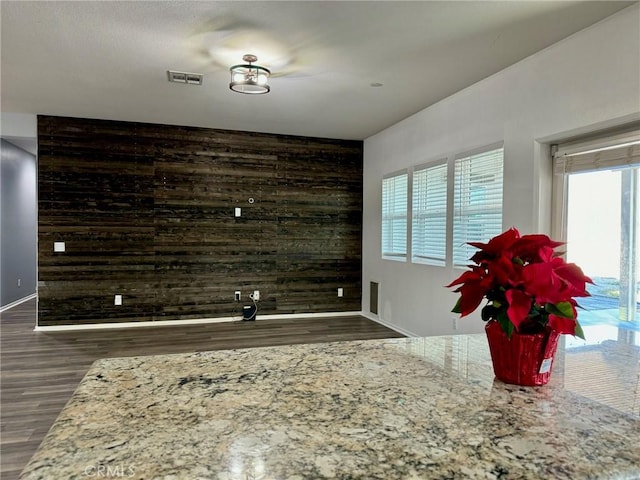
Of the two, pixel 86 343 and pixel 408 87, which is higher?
pixel 408 87

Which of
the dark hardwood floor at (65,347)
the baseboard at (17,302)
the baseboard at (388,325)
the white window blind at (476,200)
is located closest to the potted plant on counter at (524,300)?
the dark hardwood floor at (65,347)

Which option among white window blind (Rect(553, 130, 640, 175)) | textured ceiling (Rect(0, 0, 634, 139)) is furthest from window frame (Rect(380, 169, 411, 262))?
white window blind (Rect(553, 130, 640, 175))

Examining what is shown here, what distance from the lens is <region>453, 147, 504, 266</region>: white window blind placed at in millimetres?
3938

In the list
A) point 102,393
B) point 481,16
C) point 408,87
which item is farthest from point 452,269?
point 102,393

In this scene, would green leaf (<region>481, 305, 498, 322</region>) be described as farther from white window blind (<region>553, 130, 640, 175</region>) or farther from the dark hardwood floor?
the dark hardwood floor

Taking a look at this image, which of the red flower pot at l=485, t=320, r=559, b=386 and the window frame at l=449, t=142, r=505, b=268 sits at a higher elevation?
the window frame at l=449, t=142, r=505, b=268

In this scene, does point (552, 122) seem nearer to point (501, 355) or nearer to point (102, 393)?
point (501, 355)

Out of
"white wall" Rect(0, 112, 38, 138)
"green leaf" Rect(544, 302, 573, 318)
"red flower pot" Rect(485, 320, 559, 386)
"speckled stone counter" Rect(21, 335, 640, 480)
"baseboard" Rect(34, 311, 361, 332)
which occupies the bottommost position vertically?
"baseboard" Rect(34, 311, 361, 332)

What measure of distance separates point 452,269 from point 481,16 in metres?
2.52

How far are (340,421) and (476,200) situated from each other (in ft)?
12.4

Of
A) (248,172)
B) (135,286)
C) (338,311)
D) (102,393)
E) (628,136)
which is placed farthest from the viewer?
(338,311)

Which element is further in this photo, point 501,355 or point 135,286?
point 135,286

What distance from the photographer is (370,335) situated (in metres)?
5.42

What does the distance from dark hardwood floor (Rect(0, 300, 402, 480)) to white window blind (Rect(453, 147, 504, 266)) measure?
179cm
